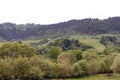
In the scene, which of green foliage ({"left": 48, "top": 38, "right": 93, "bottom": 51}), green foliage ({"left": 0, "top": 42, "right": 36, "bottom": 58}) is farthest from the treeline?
green foliage ({"left": 48, "top": 38, "right": 93, "bottom": 51})

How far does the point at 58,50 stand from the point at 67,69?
24887 millimetres

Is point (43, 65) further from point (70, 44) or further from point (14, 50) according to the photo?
point (70, 44)

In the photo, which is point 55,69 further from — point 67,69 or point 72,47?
point 72,47

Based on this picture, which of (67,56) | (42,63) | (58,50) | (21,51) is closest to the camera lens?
(42,63)

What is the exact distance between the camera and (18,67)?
3236 inches

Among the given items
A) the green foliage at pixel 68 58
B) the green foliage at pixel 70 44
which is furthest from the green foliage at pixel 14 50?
the green foliage at pixel 70 44

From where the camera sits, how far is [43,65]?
290 ft

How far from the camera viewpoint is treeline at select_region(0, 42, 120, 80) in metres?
81.9

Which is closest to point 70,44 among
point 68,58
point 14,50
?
point 68,58

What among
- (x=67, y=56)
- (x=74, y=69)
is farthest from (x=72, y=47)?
(x=74, y=69)

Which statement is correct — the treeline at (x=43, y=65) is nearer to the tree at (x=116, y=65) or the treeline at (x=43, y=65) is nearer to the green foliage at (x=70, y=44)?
the tree at (x=116, y=65)

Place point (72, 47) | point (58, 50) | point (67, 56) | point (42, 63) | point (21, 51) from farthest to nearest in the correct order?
point (72, 47), point (58, 50), point (67, 56), point (21, 51), point (42, 63)

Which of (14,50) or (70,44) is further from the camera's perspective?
(70,44)

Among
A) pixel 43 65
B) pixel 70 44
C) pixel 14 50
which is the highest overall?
pixel 14 50
